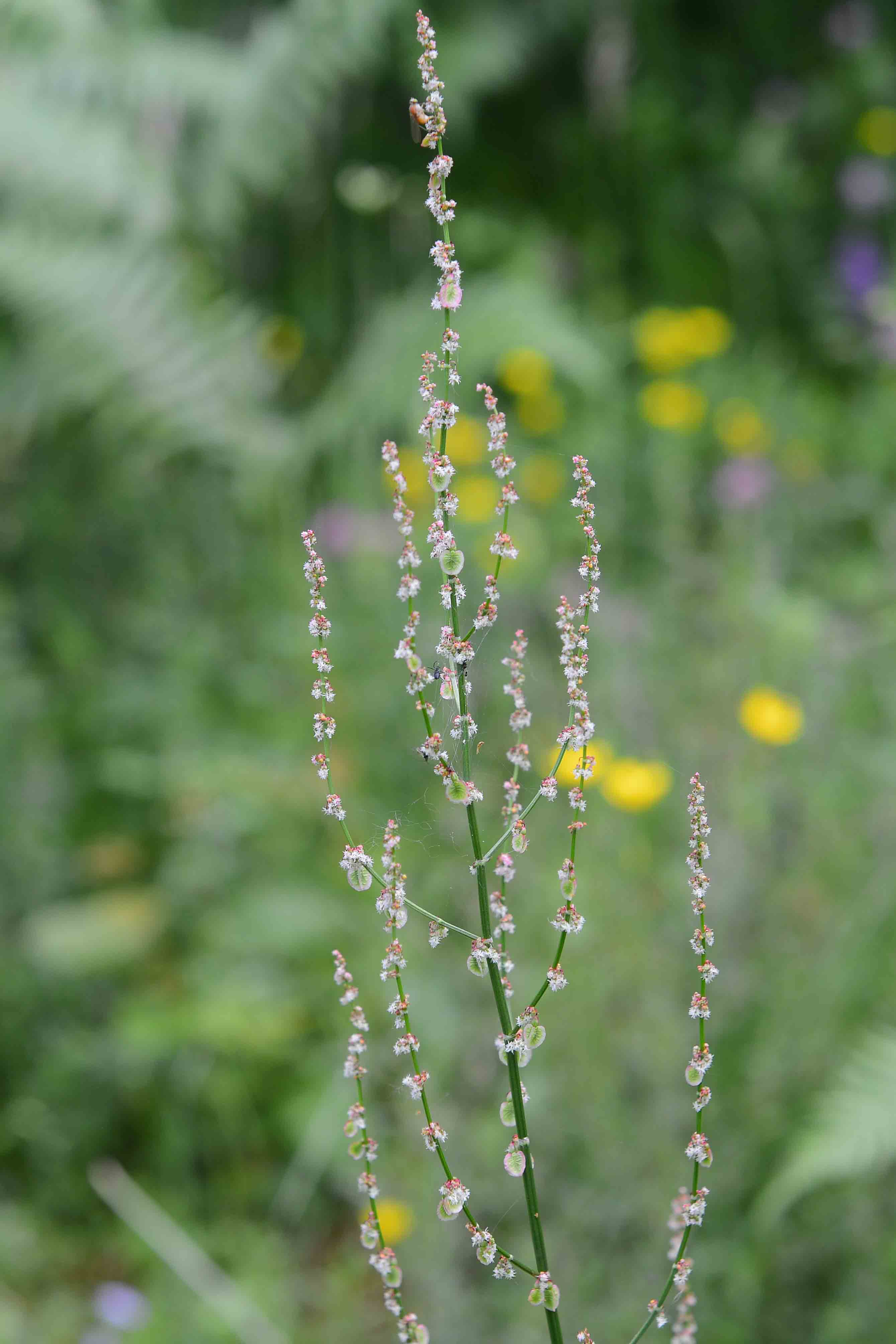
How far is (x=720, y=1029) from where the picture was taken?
1.53 m

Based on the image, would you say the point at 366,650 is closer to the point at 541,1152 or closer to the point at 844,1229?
the point at 541,1152

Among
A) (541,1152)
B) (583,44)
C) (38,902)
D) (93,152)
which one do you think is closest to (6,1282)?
(38,902)

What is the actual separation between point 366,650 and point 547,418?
110cm

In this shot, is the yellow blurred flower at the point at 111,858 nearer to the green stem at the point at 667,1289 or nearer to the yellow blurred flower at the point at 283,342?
the yellow blurred flower at the point at 283,342

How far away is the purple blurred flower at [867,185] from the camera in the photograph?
3748 millimetres

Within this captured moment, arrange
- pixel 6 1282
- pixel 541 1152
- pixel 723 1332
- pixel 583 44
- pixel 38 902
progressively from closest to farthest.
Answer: pixel 723 1332 → pixel 541 1152 → pixel 6 1282 → pixel 38 902 → pixel 583 44

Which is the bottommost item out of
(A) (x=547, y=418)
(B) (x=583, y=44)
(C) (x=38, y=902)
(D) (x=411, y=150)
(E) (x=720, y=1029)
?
(E) (x=720, y=1029)

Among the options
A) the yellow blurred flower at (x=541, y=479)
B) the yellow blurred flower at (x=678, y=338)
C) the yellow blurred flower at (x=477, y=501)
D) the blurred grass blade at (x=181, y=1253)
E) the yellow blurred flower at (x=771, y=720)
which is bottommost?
the blurred grass blade at (x=181, y=1253)

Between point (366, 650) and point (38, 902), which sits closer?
point (38, 902)

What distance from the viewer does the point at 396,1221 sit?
4.79 feet

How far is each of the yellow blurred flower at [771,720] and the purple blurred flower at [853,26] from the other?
2.98 m

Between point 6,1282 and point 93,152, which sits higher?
point 93,152

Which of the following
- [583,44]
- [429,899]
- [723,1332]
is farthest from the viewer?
[583,44]

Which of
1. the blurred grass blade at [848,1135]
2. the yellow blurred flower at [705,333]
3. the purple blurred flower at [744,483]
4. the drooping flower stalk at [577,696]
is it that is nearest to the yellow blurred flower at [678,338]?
the yellow blurred flower at [705,333]
